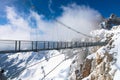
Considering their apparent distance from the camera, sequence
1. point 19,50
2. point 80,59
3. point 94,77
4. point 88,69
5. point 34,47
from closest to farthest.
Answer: point 19,50
point 34,47
point 94,77
point 88,69
point 80,59

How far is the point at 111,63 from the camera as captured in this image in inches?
1954

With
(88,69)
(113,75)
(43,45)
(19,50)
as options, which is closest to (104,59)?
(113,75)

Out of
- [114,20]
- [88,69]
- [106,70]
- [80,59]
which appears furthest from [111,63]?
[114,20]

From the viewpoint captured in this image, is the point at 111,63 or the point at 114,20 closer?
the point at 111,63

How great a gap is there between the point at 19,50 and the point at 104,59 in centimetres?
3614

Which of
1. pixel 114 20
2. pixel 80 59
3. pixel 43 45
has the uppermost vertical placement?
pixel 114 20

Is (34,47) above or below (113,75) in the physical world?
above

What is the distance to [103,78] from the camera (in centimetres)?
4941

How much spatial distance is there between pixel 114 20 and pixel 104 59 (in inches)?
5948

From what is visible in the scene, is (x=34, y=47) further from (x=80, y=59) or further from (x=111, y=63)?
(x=80, y=59)

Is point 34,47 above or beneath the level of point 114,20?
beneath

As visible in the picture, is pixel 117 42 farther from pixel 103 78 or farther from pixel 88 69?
pixel 88 69

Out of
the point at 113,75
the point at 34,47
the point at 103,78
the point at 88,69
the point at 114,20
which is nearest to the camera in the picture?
the point at 34,47

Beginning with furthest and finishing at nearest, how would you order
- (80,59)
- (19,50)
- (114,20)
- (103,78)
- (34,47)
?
(114,20) → (80,59) → (103,78) → (34,47) → (19,50)
